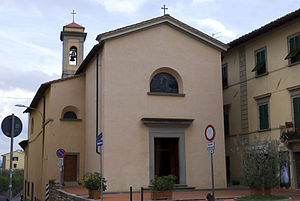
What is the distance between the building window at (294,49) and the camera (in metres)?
19.5

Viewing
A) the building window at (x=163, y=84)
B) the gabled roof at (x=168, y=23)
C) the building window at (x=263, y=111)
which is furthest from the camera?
the building window at (x=263, y=111)

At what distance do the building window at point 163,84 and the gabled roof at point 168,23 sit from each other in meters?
2.59

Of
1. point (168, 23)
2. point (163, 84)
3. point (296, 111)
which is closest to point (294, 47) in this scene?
point (296, 111)

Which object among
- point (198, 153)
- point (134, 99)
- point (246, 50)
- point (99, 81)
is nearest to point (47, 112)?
point (99, 81)

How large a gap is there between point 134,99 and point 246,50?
7843 millimetres

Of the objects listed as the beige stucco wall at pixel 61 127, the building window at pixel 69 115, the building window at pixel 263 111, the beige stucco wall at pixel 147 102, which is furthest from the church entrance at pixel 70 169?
the building window at pixel 263 111

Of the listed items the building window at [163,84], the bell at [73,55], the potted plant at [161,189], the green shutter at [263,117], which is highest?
the bell at [73,55]

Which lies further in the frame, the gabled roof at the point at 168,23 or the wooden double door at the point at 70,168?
the wooden double door at the point at 70,168

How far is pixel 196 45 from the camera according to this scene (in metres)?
21.9

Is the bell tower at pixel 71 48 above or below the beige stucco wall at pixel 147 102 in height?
above

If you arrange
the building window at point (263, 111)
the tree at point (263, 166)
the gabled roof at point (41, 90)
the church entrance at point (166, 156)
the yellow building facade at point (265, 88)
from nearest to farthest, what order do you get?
the tree at point (263, 166), the yellow building facade at point (265, 88), the church entrance at point (166, 156), the building window at point (263, 111), the gabled roof at point (41, 90)

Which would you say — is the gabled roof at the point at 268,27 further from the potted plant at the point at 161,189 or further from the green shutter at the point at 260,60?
the potted plant at the point at 161,189

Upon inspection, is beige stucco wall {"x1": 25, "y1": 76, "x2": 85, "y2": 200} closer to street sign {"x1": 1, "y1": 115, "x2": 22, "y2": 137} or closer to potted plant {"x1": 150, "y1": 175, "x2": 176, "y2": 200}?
potted plant {"x1": 150, "y1": 175, "x2": 176, "y2": 200}

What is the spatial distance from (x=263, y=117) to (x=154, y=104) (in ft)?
20.0
